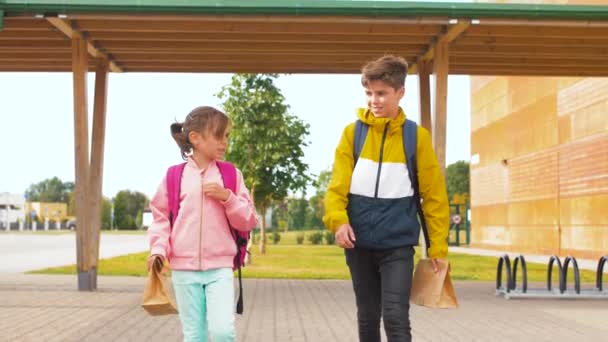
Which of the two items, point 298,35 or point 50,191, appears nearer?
point 298,35

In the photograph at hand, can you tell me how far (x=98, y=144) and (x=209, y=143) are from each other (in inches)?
400

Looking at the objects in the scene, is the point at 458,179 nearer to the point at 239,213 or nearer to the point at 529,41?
the point at 529,41

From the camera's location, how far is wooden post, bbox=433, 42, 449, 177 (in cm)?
1335

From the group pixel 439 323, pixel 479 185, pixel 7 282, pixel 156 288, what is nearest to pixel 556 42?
pixel 439 323

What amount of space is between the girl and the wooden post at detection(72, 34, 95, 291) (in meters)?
9.03

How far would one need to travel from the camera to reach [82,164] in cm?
1348

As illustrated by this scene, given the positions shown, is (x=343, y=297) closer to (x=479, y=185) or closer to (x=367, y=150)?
(x=367, y=150)

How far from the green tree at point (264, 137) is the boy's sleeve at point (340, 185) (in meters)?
21.6

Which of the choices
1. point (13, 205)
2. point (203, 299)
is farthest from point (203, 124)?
point (13, 205)

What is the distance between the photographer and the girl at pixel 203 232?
4.61m

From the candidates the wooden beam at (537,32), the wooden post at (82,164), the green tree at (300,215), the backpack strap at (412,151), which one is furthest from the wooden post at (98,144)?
the green tree at (300,215)

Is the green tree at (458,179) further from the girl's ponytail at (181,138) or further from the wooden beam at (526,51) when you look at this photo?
the girl's ponytail at (181,138)

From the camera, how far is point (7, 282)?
15.2 meters

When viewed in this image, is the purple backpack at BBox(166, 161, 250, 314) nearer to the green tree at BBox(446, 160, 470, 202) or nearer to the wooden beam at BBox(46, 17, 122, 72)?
the wooden beam at BBox(46, 17, 122, 72)
